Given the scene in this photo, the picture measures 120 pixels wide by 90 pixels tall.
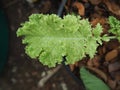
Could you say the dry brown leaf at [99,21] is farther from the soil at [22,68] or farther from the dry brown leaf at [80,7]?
the soil at [22,68]

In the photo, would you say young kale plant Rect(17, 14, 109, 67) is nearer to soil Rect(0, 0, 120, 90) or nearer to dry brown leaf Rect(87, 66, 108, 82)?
dry brown leaf Rect(87, 66, 108, 82)

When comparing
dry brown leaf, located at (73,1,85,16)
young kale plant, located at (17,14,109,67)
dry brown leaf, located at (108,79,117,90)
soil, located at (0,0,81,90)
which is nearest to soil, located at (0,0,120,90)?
soil, located at (0,0,81,90)

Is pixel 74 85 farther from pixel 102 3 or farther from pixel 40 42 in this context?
pixel 40 42

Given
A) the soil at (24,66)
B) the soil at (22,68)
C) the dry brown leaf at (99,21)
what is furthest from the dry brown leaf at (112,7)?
the soil at (22,68)

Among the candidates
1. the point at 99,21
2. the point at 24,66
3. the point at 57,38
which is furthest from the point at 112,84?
the point at 24,66

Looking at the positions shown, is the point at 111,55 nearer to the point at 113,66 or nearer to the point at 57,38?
the point at 113,66
